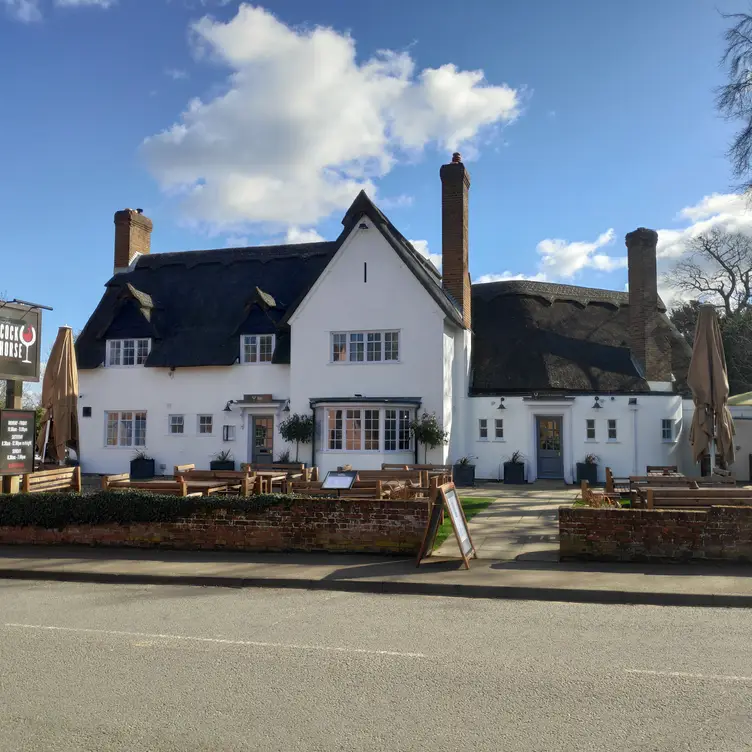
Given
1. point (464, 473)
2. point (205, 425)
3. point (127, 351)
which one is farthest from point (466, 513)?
point (127, 351)

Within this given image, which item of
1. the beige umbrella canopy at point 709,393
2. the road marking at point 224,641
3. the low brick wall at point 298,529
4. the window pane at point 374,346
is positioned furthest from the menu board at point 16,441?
the beige umbrella canopy at point 709,393

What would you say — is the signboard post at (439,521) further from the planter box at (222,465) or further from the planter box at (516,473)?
the planter box at (222,465)

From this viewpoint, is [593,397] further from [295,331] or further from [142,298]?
[142,298]

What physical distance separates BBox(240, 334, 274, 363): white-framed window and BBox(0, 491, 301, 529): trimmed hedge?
1314cm

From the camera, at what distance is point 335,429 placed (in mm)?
23000

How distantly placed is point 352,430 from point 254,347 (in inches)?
210

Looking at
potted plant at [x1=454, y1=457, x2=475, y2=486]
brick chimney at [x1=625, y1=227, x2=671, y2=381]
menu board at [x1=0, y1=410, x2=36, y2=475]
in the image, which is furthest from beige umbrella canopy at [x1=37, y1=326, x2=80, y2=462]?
brick chimney at [x1=625, y1=227, x2=671, y2=381]

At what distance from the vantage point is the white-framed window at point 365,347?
23.2 m

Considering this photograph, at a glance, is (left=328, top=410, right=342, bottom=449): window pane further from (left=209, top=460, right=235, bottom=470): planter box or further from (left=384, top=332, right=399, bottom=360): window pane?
(left=209, top=460, right=235, bottom=470): planter box

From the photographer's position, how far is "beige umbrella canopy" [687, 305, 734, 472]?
16516mm

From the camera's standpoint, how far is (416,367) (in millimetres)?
22766

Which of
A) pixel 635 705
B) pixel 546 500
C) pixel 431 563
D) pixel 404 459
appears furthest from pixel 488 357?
pixel 635 705

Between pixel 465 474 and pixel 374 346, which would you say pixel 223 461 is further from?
pixel 465 474

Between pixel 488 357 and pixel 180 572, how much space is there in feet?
56.5
